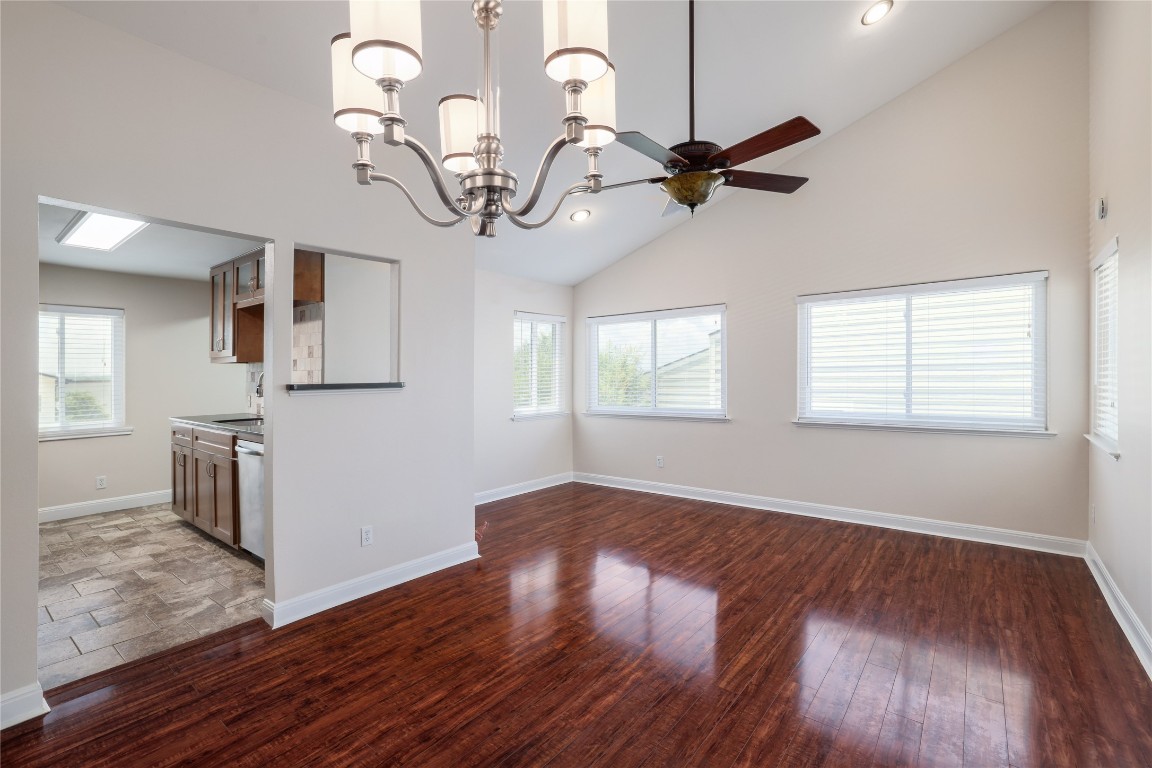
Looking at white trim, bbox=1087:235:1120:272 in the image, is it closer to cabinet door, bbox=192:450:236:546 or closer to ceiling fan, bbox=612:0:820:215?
ceiling fan, bbox=612:0:820:215

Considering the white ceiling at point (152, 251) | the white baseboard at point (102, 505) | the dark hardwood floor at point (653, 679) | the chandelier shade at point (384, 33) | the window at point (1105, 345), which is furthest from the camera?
the white baseboard at point (102, 505)

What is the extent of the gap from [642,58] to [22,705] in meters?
4.22

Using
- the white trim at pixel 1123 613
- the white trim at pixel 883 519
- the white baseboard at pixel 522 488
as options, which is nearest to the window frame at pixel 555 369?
the white baseboard at pixel 522 488

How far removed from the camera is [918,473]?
4.42m

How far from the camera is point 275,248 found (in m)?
2.86

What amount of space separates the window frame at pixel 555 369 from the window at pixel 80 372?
12.7 ft

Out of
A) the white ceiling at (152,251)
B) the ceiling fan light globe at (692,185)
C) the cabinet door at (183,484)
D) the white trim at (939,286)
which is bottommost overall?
the cabinet door at (183,484)

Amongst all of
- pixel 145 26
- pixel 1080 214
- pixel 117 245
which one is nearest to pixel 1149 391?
pixel 1080 214

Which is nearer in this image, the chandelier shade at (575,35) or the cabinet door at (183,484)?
the chandelier shade at (575,35)

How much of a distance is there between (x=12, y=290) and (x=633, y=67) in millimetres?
3189

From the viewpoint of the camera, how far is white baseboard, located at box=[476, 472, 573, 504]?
18.4 ft

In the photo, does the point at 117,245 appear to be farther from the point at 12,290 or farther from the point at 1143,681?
the point at 1143,681

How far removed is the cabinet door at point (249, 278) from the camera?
4254 mm

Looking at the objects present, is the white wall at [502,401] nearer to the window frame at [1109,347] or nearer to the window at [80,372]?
the window at [80,372]
